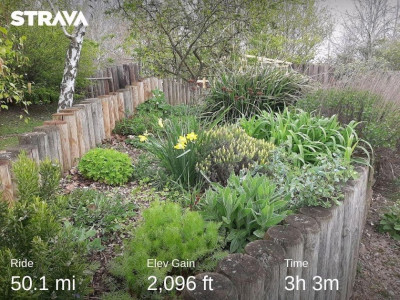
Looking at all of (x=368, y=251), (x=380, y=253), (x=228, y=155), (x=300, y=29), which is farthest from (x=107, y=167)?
(x=300, y=29)

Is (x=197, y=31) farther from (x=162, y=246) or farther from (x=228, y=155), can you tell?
(x=162, y=246)

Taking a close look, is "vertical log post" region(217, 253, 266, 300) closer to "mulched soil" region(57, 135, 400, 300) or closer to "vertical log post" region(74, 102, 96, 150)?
"mulched soil" region(57, 135, 400, 300)

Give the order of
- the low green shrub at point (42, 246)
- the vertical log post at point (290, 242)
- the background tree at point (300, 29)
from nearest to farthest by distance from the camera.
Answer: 1. the low green shrub at point (42, 246)
2. the vertical log post at point (290, 242)
3. the background tree at point (300, 29)

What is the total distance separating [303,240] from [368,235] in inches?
117

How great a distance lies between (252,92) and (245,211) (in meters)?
3.27

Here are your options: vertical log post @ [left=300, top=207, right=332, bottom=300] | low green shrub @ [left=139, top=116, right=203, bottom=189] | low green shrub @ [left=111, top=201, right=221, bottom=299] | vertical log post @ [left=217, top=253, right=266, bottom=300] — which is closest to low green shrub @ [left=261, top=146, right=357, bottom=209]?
vertical log post @ [left=300, top=207, right=332, bottom=300]

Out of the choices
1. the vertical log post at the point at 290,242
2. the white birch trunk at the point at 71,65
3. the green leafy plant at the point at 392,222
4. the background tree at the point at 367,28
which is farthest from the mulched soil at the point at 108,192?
the background tree at the point at 367,28

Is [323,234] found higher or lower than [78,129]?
lower

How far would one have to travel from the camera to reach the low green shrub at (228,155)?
3504 mm

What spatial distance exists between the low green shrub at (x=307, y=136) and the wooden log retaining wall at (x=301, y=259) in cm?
41

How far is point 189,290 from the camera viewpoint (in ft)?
6.30

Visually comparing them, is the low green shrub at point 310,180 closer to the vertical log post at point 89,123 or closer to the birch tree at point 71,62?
the vertical log post at point 89,123

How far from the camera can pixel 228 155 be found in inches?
138

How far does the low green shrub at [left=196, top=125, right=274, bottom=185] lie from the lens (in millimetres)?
3504
